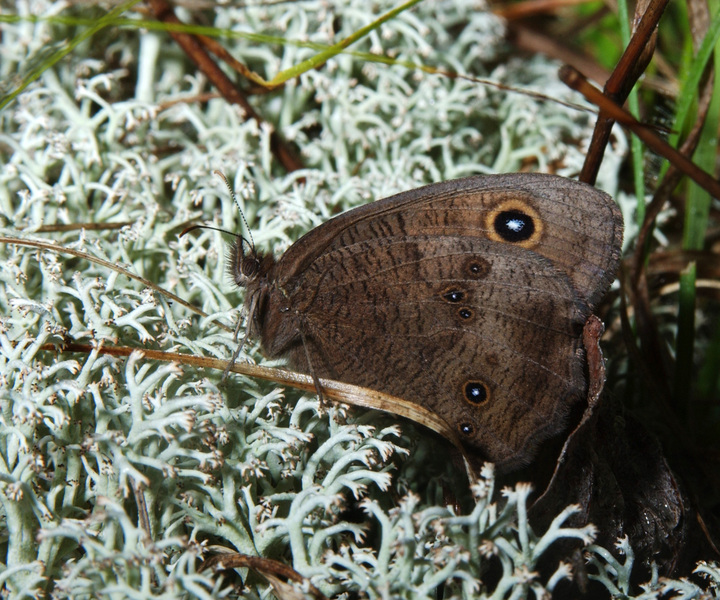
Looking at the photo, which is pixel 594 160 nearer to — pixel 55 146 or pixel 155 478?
pixel 155 478

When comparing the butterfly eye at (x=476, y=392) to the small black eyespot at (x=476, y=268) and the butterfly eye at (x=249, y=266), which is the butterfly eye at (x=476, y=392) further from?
the butterfly eye at (x=249, y=266)

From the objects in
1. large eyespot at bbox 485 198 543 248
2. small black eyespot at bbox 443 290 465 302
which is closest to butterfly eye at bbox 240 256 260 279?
small black eyespot at bbox 443 290 465 302

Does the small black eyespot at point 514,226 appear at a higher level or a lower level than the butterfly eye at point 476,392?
higher

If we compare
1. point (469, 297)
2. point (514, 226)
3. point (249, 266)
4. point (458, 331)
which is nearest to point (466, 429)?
point (458, 331)

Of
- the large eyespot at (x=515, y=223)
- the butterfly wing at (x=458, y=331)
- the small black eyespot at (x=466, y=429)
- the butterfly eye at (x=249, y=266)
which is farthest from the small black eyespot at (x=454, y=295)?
the butterfly eye at (x=249, y=266)

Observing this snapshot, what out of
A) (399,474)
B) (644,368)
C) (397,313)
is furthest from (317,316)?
(644,368)

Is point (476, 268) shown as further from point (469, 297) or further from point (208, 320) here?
point (208, 320)
